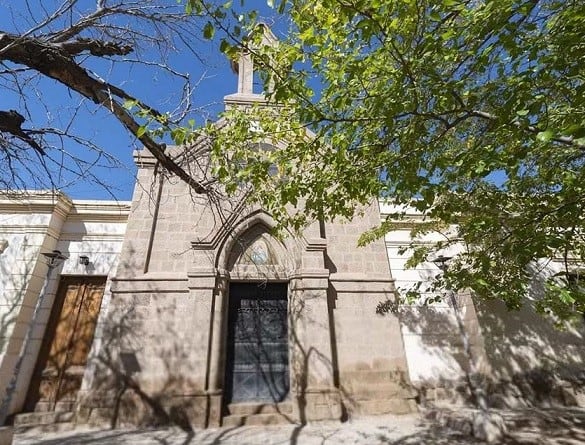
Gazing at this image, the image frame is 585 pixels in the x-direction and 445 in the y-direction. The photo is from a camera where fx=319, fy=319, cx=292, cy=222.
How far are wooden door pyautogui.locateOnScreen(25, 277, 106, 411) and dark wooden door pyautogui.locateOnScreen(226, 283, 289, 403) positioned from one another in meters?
3.30

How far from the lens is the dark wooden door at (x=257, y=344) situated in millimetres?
6703

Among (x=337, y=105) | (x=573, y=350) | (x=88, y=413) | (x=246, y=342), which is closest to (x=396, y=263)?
(x=246, y=342)

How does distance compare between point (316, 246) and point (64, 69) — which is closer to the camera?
point (64, 69)

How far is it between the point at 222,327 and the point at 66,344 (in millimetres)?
3652

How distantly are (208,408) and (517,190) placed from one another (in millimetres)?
6574

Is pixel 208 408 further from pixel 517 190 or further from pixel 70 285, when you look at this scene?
pixel 517 190

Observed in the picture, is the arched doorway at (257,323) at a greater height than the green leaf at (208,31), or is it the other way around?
the green leaf at (208,31)

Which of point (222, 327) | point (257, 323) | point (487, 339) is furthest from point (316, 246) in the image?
point (487, 339)

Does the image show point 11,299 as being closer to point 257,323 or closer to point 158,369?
point 158,369

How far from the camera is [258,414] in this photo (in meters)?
6.29

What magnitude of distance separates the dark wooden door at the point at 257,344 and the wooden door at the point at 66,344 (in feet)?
10.8

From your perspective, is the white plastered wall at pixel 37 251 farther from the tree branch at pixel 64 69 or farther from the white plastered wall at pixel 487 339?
the white plastered wall at pixel 487 339

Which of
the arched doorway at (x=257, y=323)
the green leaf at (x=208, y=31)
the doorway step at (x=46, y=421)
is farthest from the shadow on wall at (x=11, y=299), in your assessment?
the green leaf at (x=208, y=31)

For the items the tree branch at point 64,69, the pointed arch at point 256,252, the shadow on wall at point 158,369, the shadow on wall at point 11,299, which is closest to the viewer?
the tree branch at point 64,69
